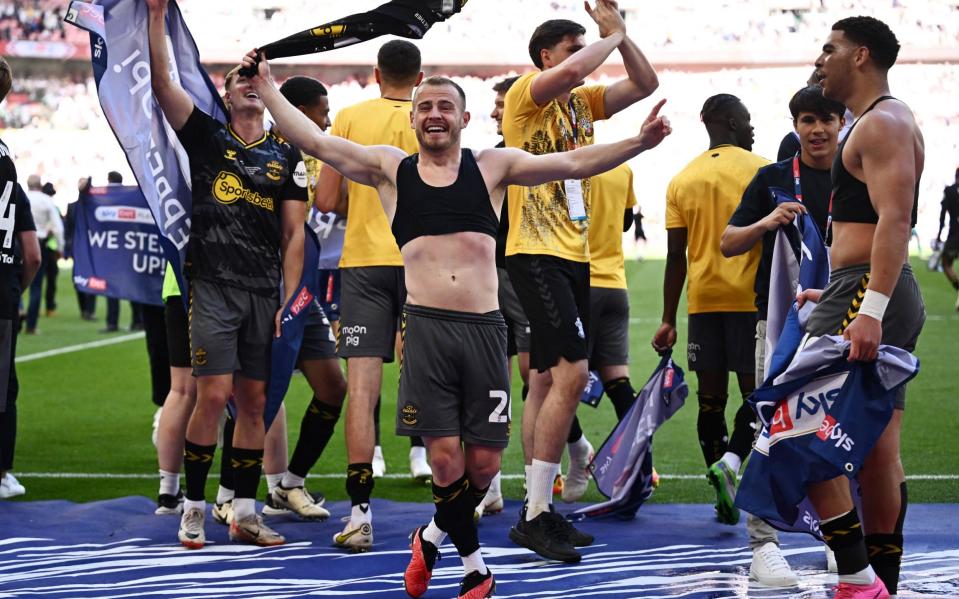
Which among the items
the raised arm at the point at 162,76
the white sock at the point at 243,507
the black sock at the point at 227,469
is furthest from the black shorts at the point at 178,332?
the raised arm at the point at 162,76

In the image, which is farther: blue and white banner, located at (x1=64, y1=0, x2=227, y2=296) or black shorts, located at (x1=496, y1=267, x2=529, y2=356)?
black shorts, located at (x1=496, y1=267, x2=529, y2=356)

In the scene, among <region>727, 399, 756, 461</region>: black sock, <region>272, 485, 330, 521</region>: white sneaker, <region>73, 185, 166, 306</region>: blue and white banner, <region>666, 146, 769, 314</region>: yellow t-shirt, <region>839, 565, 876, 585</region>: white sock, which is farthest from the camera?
<region>73, 185, 166, 306</region>: blue and white banner

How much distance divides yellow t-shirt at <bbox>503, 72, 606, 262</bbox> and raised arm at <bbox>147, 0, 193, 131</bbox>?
149 cm

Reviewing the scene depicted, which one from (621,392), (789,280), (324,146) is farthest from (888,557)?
(621,392)

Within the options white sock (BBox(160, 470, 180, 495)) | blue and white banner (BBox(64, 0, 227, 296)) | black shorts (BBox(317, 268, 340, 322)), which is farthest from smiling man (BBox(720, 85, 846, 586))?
white sock (BBox(160, 470, 180, 495))

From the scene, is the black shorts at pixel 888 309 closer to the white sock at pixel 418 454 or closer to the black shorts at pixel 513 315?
the black shorts at pixel 513 315

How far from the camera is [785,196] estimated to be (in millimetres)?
5352

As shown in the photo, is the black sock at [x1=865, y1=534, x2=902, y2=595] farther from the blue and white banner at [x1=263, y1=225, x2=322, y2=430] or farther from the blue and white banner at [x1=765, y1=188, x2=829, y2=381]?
the blue and white banner at [x1=263, y1=225, x2=322, y2=430]

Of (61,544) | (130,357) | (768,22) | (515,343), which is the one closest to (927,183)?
(768,22)

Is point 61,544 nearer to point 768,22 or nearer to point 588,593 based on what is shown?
point 588,593

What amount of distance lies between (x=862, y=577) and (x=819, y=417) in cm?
58

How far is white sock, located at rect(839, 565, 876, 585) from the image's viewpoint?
4.44 m

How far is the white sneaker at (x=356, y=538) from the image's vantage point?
5.78m

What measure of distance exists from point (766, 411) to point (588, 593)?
3.40 feet
